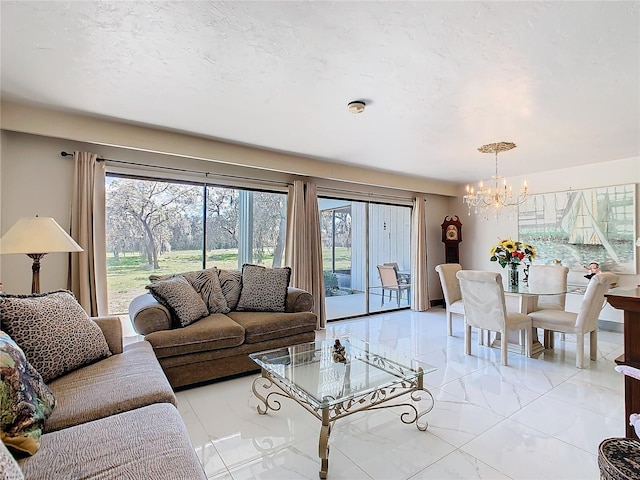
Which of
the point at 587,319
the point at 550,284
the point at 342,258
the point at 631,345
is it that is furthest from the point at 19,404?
the point at 550,284

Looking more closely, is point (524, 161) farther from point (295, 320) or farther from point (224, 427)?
point (224, 427)

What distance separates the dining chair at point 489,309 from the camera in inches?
129

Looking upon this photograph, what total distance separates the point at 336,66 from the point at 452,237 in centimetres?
489

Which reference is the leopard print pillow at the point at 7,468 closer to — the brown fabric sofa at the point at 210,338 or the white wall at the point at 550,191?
the brown fabric sofa at the point at 210,338

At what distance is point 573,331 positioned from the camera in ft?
10.6

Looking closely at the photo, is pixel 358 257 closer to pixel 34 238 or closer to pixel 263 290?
pixel 263 290

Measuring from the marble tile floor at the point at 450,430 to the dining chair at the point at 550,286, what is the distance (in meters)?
0.80

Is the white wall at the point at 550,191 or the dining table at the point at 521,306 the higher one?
the white wall at the point at 550,191

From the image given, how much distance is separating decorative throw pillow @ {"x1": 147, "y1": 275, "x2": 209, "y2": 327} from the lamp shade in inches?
29.6

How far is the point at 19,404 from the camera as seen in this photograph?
3.99ft

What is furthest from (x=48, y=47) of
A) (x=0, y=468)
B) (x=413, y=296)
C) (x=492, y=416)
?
(x=413, y=296)

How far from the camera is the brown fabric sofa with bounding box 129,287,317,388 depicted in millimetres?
2645

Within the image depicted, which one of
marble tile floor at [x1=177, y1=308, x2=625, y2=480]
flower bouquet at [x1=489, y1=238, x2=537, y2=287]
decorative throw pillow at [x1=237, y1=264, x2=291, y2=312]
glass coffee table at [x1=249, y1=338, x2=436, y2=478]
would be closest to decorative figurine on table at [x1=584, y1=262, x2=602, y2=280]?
flower bouquet at [x1=489, y1=238, x2=537, y2=287]

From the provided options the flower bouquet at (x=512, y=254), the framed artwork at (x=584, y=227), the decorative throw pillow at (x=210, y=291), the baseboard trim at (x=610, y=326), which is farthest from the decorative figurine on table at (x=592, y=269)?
the decorative throw pillow at (x=210, y=291)
